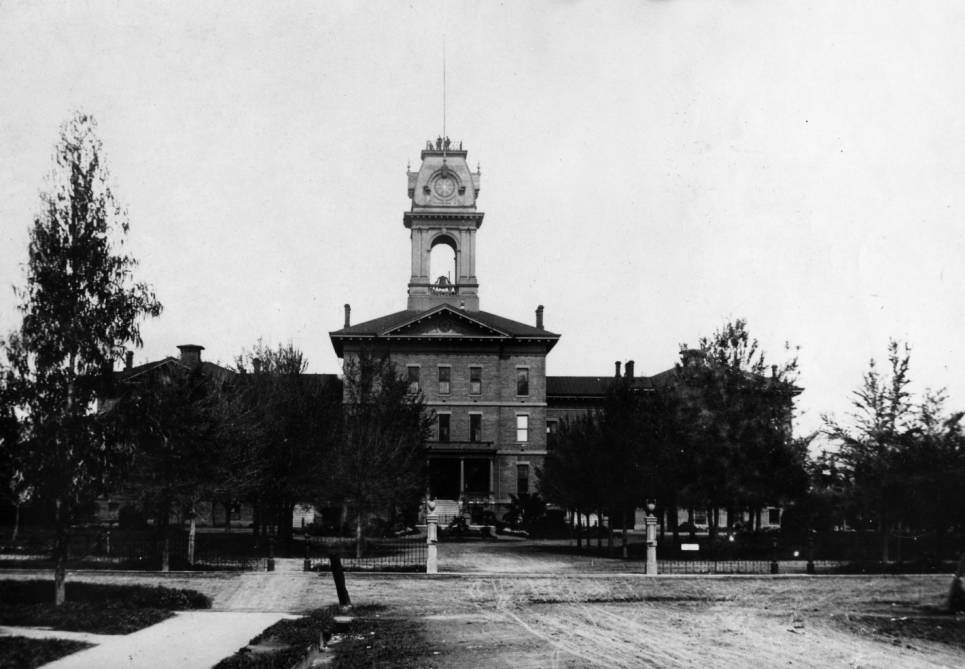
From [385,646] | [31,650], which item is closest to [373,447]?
[385,646]

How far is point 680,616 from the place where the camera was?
54.5 ft

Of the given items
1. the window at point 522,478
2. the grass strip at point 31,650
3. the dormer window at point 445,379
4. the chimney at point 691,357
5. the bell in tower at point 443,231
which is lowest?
the grass strip at point 31,650

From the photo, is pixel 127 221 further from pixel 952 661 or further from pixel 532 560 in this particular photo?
pixel 532 560

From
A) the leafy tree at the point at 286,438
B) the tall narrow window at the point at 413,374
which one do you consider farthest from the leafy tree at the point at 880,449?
the tall narrow window at the point at 413,374

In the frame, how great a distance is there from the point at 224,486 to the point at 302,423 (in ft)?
22.8

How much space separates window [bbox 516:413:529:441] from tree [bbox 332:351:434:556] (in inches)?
868

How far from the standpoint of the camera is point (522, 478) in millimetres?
59594

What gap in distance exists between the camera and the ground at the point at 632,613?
12.3 metres

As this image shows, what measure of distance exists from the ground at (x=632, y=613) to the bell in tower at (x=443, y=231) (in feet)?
129

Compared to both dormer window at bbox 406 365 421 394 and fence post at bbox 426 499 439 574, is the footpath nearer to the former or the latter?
fence post at bbox 426 499 439 574

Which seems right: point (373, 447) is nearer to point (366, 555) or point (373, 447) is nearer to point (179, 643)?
point (366, 555)

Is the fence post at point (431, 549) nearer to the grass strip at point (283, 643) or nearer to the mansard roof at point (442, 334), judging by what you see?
the grass strip at point (283, 643)

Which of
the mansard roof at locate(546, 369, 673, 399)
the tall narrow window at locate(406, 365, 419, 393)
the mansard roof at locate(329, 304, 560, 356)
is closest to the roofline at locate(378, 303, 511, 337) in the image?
the mansard roof at locate(329, 304, 560, 356)

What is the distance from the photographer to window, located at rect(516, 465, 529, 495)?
59.2 meters
